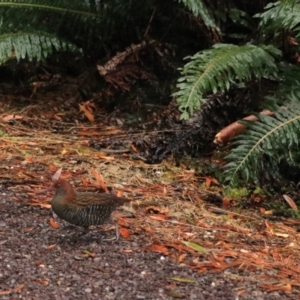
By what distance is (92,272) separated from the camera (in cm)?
329

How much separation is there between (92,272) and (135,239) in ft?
1.45

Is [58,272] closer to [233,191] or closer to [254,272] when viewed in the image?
[254,272]

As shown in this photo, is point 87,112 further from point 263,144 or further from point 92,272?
point 92,272

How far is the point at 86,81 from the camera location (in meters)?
5.89

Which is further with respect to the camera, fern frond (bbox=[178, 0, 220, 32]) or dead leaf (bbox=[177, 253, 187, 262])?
fern frond (bbox=[178, 0, 220, 32])

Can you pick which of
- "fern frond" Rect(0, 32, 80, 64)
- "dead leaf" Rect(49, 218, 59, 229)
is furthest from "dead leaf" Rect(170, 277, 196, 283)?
"fern frond" Rect(0, 32, 80, 64)

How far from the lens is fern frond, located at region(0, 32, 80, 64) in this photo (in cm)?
541

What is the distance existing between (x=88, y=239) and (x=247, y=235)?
862 millimetres

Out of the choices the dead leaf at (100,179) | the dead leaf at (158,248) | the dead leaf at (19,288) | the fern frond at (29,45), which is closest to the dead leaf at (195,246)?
the dead leaf at (158,248)

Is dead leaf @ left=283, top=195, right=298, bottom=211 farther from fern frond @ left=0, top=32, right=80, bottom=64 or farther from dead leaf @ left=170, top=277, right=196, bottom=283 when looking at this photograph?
fern frond @ left=0, top=32, right=80, bottom=64

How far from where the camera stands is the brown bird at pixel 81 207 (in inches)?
142

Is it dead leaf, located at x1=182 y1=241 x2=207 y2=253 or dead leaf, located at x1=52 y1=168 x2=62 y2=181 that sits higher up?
dead leaf, located at x1=52 y1=168 x2=62 y2=181

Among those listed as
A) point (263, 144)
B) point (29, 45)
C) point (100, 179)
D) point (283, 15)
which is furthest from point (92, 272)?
point (29, 45)

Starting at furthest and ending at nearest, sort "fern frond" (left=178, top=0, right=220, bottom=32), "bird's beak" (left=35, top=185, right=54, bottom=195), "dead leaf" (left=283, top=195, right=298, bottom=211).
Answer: "fern frond" (left=178, top=0, right=220, bottom=32) → "dead leaf" (left=283, top=195, right=298, bottom=211) → "bird's beak" (left=35, top=185, right=54, bottom=195)
